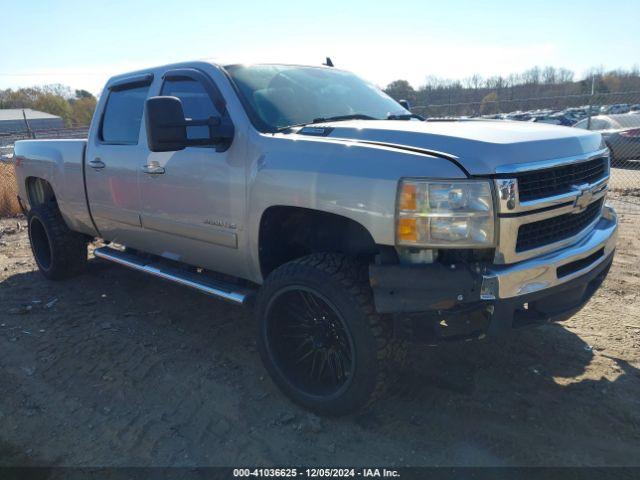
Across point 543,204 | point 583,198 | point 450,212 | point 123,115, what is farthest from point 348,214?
point 123,115

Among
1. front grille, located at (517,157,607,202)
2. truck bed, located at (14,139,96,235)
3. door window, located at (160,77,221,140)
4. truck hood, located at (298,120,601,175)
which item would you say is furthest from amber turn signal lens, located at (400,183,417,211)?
truck bed, located at (14,139,96,235)

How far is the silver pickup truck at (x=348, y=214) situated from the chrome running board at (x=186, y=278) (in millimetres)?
19

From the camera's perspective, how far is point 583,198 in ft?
9.41

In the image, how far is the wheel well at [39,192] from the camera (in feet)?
19.1

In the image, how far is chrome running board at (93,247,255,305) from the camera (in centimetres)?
351

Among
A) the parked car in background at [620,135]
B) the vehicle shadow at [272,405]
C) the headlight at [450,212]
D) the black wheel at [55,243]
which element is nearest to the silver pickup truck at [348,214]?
the headlight at [450,212]

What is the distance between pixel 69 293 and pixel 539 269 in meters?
4.66

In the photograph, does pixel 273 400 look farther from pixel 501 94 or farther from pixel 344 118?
pixel 501 94

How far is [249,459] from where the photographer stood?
8.95ft

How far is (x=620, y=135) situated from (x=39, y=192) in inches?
527

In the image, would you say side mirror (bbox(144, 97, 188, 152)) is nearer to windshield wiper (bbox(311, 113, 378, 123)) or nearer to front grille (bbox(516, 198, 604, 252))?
windshield wiper (bbox(311, 113, 378, 123))

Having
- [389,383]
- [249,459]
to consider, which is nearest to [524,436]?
[389,383]

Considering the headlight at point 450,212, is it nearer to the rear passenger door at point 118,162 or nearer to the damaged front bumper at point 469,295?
the damaged front bumper at point 469,295

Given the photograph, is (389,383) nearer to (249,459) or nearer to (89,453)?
(249,459)
